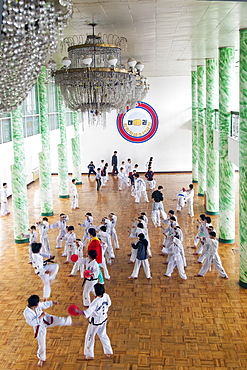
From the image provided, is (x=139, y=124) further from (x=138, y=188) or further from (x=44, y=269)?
(x=44, y=269)

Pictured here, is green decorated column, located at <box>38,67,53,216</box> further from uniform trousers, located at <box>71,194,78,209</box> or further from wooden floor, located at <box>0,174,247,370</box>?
wooden floor, located at <box>0,174,247,370</box>

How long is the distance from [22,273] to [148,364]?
5.23m

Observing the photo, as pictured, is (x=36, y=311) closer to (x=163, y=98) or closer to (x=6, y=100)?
(x=6, y=100)

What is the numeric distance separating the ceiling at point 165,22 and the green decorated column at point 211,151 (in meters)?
2.39

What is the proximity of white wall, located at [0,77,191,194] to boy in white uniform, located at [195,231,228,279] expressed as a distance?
17.3 m

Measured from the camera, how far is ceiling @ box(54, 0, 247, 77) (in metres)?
8.23

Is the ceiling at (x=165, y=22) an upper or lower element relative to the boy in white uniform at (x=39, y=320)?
upper

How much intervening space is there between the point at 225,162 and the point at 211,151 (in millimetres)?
3055

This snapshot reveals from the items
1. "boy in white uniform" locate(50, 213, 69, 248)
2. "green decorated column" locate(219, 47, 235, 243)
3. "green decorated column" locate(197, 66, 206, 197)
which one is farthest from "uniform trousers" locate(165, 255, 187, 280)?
"green decorated column" locate(197, 66, 206, 197)

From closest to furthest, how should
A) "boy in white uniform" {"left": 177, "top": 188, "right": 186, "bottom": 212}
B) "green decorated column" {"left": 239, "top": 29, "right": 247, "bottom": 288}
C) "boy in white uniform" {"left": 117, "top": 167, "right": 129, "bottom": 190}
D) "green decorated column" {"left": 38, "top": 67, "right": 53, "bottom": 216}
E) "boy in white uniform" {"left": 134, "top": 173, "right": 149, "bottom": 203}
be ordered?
"green decorated column" {"left": 239, "top": 29, "right": 247, "bottom": 288}
"green decorated column" {"left": 38, "top": 67, "right": 53, "bottom": 216}
"boy in white uniform" {"left": 177, "top": 188, "right": 186, "bottom": 212}
"boy in white uniform" {"left": 134, "top": 173, "right": 149, "bottom": 203}
"boy in white uniform" {"left": 117, "top": 167, "right": 129, "bottom": 190}

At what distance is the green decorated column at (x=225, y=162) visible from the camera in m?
13.6

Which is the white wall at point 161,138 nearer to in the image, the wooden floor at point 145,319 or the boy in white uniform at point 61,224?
the boy in white uniform at point 61,224

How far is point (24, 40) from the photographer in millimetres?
3125

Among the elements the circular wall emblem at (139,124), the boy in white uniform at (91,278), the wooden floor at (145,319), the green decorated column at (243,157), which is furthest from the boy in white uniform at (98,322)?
the circular wall emblem at (139,124)
